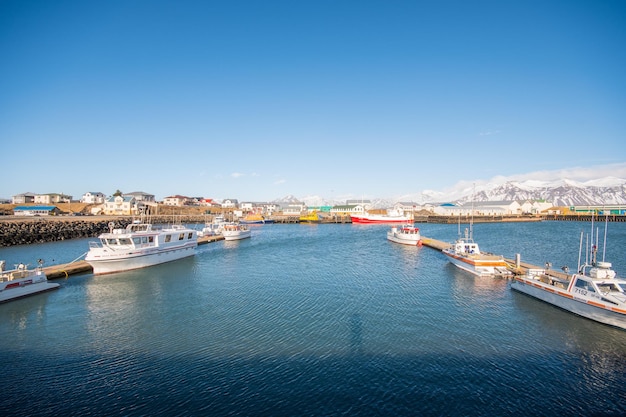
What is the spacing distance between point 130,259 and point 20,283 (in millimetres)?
10435

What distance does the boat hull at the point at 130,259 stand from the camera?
102ft

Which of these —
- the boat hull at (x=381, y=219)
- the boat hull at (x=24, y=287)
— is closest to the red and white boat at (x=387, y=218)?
the boat hull at (x=381, y=219)

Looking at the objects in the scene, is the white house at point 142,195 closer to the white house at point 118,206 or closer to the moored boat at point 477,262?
the white house at point 118,206

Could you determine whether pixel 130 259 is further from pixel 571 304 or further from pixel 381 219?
pixel 381 219

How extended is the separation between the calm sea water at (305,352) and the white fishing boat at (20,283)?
0.84 m

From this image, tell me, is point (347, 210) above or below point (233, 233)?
above

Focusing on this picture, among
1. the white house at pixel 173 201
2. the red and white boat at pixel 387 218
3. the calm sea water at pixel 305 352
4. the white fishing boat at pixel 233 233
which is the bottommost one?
the calm sea water at pixel 305 352

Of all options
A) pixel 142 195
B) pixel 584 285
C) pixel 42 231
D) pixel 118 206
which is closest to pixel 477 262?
pixel 584 285

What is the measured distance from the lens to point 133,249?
3316 cm

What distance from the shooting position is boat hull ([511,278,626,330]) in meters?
16.4

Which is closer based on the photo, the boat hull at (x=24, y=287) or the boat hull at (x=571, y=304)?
the boat hull at (x=571, y=304)

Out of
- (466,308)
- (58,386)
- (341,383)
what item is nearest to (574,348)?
(466,308)

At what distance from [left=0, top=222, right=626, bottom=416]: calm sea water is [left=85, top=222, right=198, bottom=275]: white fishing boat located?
4.59m

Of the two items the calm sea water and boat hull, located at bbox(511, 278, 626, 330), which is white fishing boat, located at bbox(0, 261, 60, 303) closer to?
the calm sea water
